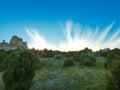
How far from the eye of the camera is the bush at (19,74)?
16.2m

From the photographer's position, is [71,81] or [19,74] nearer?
[19,74]

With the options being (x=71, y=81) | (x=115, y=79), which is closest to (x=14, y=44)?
(x=71, y=81)

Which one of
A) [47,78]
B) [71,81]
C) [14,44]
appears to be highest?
[14,44]

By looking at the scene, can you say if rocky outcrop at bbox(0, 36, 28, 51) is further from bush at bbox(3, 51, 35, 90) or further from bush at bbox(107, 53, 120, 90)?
bush at bbox(107, 53, 120, 90)

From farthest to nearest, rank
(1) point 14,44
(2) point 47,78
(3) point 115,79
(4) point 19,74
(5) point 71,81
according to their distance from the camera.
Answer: (1) point 14,44, (2) point 47,78, (5) point 71,81, (4) point 19,74, (3) point 115,79

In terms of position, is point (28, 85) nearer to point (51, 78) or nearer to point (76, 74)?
point (51, 78)

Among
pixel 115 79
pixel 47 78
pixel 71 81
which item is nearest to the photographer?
pixel 115 79

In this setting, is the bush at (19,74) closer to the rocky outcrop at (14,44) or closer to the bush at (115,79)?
the bush at (115,79)

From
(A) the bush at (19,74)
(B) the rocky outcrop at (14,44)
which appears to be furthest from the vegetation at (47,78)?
(B) the rocky outcrop at (14,44)

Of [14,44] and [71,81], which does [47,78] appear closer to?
[71,81]

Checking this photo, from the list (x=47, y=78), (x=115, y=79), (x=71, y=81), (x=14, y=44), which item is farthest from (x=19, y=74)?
(x=14, y=44)

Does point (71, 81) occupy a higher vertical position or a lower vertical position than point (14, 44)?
lower

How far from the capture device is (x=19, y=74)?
16453 mm

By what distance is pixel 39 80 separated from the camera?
21.2 m
